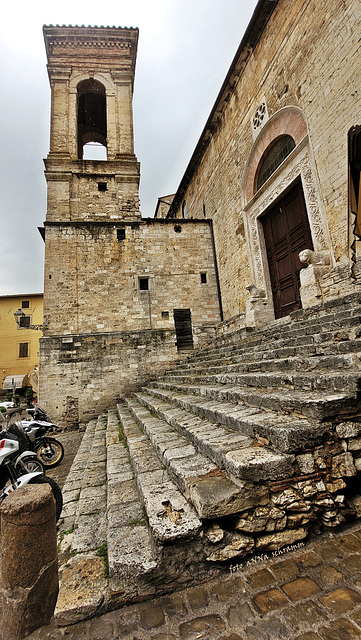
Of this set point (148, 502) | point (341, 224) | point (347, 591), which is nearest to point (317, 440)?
point (347, 591)

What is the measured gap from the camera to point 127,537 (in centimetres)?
185

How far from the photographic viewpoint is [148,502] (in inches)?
79.0

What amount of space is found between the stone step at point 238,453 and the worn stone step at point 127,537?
662 mm

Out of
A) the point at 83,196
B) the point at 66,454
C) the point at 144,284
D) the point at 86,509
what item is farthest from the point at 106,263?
the point at 86,509

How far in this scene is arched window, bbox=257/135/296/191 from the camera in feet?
26.4

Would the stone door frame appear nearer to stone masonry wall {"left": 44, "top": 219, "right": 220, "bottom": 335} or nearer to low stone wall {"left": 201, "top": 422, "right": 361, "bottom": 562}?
stone masonry wall {"left": 44, "top": 219, "right": 220, "bottom": 335}

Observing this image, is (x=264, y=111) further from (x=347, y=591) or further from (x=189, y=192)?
(x=347, y=591)

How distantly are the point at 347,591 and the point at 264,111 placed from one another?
1050 centimetres

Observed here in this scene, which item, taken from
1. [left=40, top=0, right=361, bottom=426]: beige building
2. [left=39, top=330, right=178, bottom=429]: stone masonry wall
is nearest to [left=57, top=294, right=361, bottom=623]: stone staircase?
[left=40, top=0, right=361, bottom=426]: beige building

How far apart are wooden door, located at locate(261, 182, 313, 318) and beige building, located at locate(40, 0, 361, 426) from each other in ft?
0.15

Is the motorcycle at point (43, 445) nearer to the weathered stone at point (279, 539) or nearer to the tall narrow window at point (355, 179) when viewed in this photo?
the weathered stone at point (279, 539)

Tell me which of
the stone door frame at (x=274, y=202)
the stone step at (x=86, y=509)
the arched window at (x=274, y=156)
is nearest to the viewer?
the stone step at (x=86, y=509)

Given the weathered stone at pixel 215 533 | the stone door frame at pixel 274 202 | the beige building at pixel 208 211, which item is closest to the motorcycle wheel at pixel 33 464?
the weathered stone at pixel 215 533

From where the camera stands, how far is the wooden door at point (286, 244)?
7.62 meters
